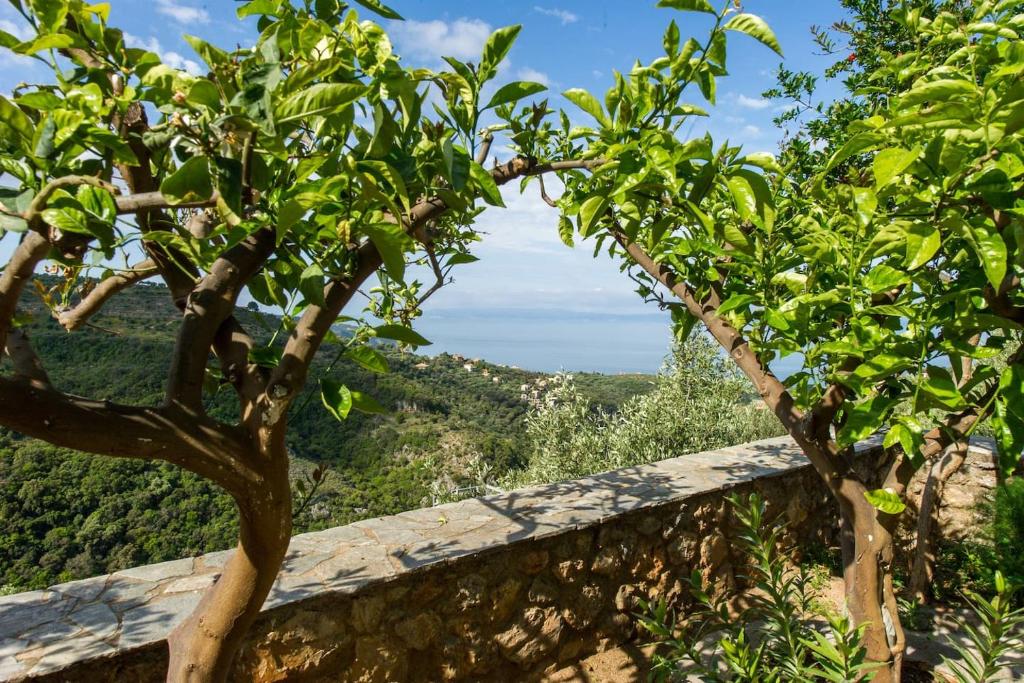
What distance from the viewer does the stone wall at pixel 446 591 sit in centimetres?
203

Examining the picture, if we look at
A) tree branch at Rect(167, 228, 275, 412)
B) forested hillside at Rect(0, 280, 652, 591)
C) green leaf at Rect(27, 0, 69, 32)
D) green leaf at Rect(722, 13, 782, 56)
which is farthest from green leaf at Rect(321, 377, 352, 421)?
green leaf at Rect(722, 13, 782, 56)

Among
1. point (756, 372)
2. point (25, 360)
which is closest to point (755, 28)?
point (25, 360)

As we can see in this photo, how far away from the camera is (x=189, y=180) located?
72cm

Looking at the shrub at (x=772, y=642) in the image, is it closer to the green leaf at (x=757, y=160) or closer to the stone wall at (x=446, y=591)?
the stone wall at (x=446, y=591)

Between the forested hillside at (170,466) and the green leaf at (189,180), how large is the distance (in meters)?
0.84

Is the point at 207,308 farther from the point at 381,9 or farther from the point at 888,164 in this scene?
the point at 888,164

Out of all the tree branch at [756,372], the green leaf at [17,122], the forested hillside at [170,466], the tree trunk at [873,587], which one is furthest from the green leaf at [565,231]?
the green leaf at [17,122]

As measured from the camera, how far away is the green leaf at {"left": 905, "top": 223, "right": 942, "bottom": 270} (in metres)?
1.15

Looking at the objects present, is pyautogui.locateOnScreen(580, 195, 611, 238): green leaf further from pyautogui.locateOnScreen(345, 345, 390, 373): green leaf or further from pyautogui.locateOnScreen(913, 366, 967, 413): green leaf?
pyautogui.locateOnScreen(913, 366, 967, 413): green leaf

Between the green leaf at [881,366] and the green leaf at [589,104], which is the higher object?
the green leaf at [589,104]

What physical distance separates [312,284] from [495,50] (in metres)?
0.58

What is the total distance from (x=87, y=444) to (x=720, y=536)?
12.2 ft

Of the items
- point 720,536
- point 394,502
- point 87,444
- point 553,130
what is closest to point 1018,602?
point 720,536

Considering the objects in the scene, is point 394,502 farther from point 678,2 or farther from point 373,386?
point 678,2
